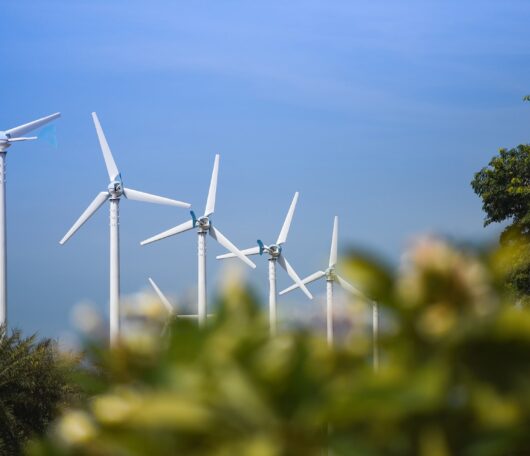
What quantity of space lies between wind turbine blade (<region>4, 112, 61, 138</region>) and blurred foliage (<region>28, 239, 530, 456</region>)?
33451mm

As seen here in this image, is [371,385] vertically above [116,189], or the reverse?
[116,189]

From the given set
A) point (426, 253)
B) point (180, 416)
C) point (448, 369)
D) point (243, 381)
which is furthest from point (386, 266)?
point (180, 416)

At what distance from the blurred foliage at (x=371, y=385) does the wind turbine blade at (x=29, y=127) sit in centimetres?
3345

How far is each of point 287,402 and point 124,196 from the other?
3501 centimetres

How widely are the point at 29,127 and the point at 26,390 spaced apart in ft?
49.4

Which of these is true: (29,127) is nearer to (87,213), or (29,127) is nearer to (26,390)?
(87,213)

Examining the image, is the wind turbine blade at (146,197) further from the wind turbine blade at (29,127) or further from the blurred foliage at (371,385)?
the blurred foliage at (371,385)

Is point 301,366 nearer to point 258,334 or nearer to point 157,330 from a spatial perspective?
point 258,334

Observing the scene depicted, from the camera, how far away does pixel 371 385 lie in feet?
7.45

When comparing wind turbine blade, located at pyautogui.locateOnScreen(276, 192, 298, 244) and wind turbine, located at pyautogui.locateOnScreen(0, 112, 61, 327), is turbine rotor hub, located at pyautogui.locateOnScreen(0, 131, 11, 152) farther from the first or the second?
wind turbine blade, located at pyautogui.locateOnScreen(276, 192, 298, 244)

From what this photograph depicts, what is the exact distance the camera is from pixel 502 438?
2318 mm

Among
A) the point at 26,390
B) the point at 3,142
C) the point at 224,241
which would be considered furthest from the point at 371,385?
the point at 224,241

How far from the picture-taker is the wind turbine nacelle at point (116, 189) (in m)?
36.7

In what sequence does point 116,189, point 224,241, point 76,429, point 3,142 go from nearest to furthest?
point 76,429, point 3,142, point 116,189, point 224,241
